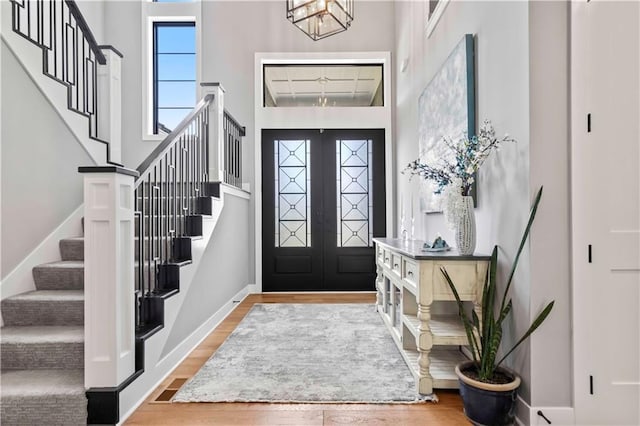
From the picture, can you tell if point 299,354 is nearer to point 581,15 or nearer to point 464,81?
point 464,81

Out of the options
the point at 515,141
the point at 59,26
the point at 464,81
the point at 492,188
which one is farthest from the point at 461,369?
the point at 59,26

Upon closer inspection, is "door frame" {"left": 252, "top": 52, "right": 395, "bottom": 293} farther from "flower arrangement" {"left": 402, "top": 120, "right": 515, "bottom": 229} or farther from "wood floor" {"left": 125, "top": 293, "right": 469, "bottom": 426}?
"wood floor" {"left": 125, "top": 293, "right": 469, "bottom": 426}

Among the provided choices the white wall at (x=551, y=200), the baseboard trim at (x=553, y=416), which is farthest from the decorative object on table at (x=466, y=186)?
the baseboard trim at (x=553, y=416)

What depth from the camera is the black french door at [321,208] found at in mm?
5199

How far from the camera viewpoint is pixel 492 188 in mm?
2146

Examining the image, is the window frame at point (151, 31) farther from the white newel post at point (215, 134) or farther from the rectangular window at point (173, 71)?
the white newel post at point (215, 134)

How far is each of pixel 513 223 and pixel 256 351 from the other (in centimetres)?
209

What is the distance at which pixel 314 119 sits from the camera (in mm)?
5199

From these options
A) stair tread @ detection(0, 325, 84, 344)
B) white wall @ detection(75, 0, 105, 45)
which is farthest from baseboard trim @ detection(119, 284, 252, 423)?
white wall @ detection(75, 0, 105, 45)

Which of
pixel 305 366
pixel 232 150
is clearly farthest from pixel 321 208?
pixel 305 366

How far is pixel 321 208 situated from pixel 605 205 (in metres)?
3.75

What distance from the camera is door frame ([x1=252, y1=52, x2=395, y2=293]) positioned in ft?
17.0

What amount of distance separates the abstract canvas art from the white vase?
0.58 meters

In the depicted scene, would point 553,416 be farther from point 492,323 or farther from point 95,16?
point 95,16
